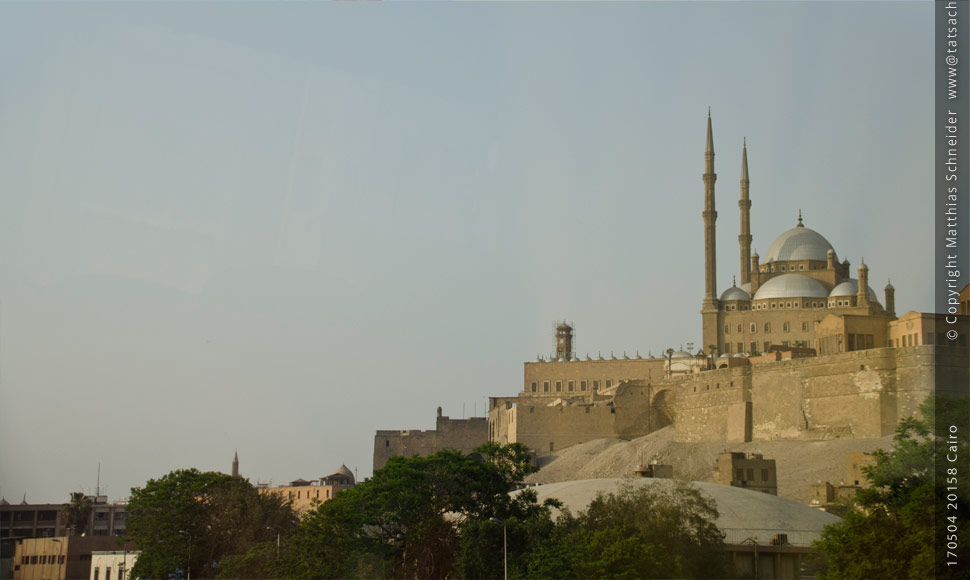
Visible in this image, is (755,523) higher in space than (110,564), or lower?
higher

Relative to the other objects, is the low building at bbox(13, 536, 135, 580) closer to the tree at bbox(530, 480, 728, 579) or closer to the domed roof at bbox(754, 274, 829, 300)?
the tree at bbox(530, 480, 728, 579)

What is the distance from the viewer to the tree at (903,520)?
28.7m

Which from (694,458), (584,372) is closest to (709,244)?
(584,372)

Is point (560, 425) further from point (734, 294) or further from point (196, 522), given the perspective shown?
point (196, 522)

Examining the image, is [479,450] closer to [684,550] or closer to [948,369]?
[684,550]

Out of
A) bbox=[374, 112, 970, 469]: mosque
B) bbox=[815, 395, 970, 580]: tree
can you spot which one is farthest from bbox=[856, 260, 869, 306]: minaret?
bbox=[815, 395, 970, 580]: tree

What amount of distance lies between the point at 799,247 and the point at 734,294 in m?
6.42

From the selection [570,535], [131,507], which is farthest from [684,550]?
[131,507]

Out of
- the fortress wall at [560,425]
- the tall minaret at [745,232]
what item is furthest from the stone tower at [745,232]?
the fortress wall at [560,425]

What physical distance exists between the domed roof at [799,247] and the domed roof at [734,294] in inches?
174

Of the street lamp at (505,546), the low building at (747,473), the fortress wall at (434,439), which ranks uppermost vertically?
the fortress wall at (434,439)

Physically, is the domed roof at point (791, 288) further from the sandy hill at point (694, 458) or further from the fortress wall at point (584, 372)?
the sandy hill at point (694, 458)

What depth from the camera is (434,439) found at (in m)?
82.6

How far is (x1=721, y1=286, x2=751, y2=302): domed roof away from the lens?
7819cm
